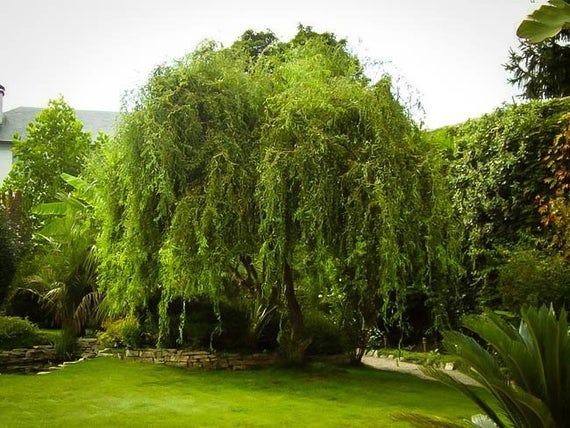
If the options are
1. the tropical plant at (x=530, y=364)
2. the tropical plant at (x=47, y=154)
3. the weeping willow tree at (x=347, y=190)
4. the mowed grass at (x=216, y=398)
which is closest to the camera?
the tropical plant at (x=530, y=364)

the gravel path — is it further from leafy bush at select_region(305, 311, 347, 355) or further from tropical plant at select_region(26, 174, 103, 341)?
tropical plant at select_region(26, 174, 103, 341)

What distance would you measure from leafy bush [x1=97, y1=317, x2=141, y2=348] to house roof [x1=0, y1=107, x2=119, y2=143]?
25.0 meters

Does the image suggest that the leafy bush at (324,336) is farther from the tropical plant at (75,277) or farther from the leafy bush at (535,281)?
the tropical plant at (75,277)

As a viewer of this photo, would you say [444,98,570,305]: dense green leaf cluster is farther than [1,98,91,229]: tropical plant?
No

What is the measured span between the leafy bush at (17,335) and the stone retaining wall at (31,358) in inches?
10.0

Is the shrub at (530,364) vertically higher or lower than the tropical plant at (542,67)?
lower

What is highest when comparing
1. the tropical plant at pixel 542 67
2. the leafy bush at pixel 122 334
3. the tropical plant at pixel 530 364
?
the tropical plant at pixel 542 67

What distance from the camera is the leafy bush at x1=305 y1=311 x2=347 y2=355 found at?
1128 cm

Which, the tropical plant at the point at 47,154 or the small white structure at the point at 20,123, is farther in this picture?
the small white structure at the point at 20,123

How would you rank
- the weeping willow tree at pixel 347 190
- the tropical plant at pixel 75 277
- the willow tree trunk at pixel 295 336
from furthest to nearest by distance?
1. the tropical plant at pixel 75 277
2. the willow tree trunk at pixel 295 336
3. the weeping willow tree at pixel 347 190

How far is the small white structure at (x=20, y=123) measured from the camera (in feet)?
117

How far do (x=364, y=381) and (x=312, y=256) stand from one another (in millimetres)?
2041

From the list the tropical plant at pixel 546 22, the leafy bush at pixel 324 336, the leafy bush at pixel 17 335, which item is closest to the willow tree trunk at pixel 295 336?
the leafy bush at pixel 324 336

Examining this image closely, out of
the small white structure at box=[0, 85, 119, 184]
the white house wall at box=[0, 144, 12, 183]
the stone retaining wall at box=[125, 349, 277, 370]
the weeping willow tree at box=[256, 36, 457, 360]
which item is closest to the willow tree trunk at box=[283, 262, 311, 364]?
the stone retaining wall at box=[125, 349, 277, 370]
